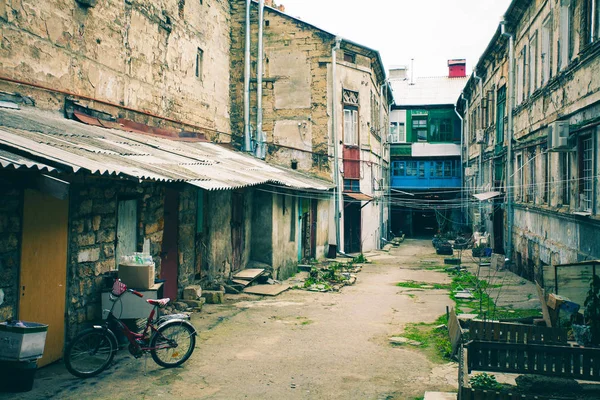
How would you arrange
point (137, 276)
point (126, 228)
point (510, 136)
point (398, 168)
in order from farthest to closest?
point (398, 168), point (510, 136), point (126, 228), point (137, 276)

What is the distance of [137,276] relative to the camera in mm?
7539

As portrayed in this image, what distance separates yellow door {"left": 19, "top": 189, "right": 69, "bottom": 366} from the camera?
20.8 ft

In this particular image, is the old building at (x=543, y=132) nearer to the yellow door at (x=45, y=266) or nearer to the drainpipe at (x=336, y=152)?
the drainpipe at (x=336, y=152)

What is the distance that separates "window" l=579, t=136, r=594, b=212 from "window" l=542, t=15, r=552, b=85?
9.19 ft

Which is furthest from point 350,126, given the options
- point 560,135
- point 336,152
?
point 560,135

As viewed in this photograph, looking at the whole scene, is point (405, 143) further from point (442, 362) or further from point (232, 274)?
point (442, 362)

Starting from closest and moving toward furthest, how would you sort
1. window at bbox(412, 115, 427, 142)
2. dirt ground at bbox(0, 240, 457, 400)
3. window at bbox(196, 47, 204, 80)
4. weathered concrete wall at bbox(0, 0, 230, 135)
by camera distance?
dirt ground at bbox(0, 240, 457, 400)
weathered concrete wall at bbox(0, 0, 230, 135)
window at bbox(196, 47, 204, 80)
window at bbox(412, 115, 427, 142)

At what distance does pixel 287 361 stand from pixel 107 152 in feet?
13.0

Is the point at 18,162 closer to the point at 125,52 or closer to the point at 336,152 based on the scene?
the point at 125,52

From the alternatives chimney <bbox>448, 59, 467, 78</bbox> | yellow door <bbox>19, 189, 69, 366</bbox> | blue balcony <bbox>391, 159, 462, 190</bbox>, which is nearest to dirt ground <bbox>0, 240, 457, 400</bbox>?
yellow door <bbox>19, 189, 69, 366</bbox>

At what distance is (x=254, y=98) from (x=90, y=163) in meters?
12.9

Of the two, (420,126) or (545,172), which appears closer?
(545,172)

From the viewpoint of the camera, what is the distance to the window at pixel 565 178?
36.4 feet

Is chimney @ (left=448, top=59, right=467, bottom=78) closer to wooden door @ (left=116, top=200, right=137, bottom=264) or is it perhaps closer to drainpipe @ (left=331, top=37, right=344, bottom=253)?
drainpipe @ (left=331, top=37, right=344, bottom=253)
